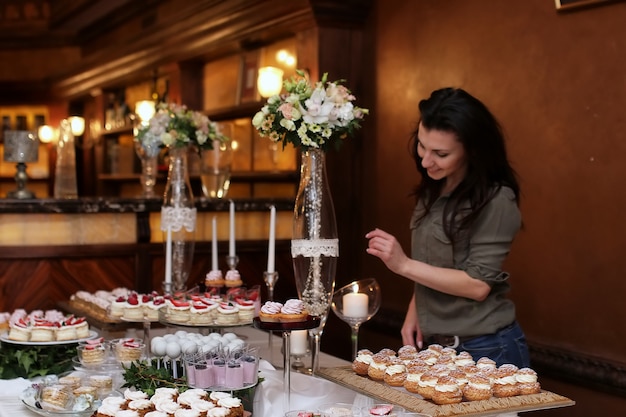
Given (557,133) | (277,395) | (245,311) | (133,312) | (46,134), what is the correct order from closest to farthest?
(277,395) < (245,311) < (133,312) < (557,133) < (46,134)

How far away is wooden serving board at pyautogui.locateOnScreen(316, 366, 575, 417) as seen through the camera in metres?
2.01

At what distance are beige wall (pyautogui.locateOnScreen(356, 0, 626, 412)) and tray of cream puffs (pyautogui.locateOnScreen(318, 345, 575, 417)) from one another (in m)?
1.60

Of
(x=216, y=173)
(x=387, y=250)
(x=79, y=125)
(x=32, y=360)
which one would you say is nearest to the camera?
(x=387, y=250)

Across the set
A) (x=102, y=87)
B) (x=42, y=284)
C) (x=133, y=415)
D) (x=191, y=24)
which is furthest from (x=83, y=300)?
(x=102, y=87)

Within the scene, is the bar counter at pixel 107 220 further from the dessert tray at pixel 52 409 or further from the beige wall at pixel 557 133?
the dessert tray at pixel 52 409

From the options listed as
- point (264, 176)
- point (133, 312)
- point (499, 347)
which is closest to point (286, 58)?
point (264, 176)

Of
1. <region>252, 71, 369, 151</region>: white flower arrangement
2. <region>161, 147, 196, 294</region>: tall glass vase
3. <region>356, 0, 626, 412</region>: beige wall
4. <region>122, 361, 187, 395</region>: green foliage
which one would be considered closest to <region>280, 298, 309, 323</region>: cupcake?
<region>122, 361, 187, 395</region>: green foliage

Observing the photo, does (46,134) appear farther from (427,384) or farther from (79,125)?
(427,384)

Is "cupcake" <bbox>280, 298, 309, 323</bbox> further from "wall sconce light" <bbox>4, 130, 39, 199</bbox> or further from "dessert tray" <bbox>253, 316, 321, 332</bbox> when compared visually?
"wall sconce light" <bbox>4, 130, 39, 199</bbox>

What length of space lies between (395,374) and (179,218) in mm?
1718

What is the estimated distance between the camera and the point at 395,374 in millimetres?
2236

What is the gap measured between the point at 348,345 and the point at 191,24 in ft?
9.02

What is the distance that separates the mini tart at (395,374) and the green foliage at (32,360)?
3.78ft

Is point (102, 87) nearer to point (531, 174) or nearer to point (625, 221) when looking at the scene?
point (531, 174)
